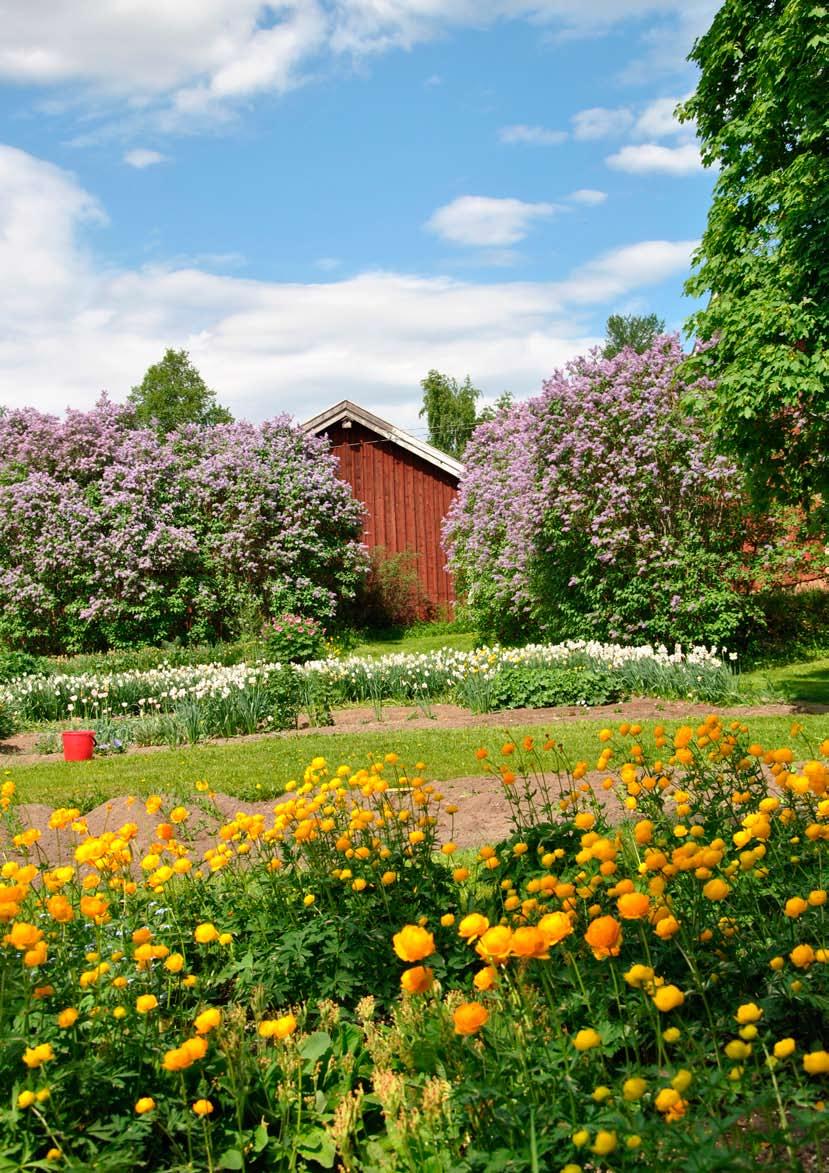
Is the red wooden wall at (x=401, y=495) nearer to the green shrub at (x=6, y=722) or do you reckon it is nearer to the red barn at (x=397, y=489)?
the red barn at (x=397, y=489)

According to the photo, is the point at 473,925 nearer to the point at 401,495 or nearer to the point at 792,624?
the point at 792,624

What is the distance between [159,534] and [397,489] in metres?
5.81

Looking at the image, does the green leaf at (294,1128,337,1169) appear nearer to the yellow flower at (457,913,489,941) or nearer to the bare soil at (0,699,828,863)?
the yellow flower at (457,913,489,941)

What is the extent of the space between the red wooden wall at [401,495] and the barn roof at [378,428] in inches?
8.7

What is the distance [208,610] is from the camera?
18984 millimetres

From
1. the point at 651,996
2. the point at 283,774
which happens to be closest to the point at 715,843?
the point at 651,996

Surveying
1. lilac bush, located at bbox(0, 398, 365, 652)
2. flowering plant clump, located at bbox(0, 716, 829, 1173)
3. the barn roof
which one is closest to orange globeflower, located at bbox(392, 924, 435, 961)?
flowering plant clump, located at bbox(0, 716, 829, 1173)

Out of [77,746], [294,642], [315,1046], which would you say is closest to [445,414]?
[294,642]

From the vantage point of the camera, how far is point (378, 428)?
71.7 feet

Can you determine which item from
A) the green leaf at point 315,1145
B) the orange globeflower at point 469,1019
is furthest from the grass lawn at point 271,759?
the orange globeflower at point 469,1019

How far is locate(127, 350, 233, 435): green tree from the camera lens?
4112 centimetres

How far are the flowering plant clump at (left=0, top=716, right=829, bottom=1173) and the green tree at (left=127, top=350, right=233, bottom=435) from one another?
3927 centimetres

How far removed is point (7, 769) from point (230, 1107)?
6.92m

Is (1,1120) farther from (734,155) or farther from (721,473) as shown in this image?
(721,473)
